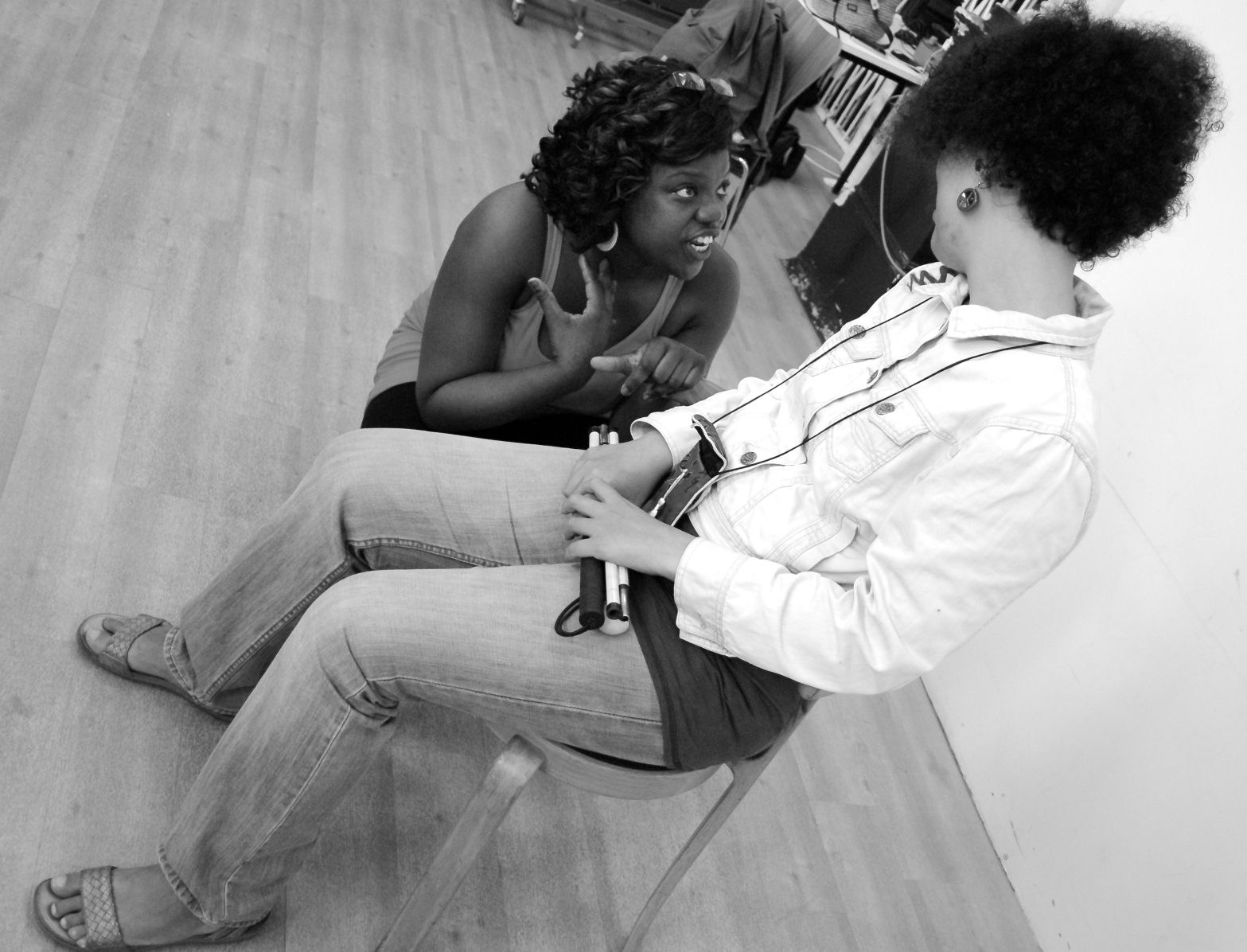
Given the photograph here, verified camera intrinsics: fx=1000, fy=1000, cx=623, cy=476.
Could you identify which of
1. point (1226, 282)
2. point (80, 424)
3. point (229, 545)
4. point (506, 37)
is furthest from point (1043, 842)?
point (506, 37)

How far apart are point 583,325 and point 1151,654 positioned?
4.11 ft

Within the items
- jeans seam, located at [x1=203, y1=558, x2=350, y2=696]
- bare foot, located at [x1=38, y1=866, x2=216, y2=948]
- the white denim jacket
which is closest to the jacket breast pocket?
the white denim jacket

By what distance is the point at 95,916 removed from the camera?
1234 millimetres

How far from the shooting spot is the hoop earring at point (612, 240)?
61.0 inches

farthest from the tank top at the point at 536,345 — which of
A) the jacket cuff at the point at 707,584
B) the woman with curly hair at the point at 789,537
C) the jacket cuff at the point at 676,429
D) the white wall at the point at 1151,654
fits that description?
the white wall at the point at 1151,654

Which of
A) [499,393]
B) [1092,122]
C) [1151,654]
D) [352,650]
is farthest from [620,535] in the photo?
[1151,654]

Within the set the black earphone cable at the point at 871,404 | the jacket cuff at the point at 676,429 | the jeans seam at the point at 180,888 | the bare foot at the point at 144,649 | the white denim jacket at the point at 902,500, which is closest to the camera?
the white denim jacket at the point at 902,500

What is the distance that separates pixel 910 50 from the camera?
13.5ft

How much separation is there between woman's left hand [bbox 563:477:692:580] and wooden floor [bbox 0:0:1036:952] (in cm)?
66

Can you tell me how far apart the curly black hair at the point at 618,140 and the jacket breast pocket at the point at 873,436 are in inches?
21.0

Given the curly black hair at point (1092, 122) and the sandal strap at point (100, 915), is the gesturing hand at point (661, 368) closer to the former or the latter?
the curly black hair at point (1092, 122)

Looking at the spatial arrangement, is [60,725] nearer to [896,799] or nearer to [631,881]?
[631,881]

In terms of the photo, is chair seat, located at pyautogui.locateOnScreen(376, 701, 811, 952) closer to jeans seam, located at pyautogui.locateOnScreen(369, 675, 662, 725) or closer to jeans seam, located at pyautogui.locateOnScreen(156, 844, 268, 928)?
jeans seam, located at pyautogui.locateOnScreen(369, 675, 662, 725)

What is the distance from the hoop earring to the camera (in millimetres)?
1549
